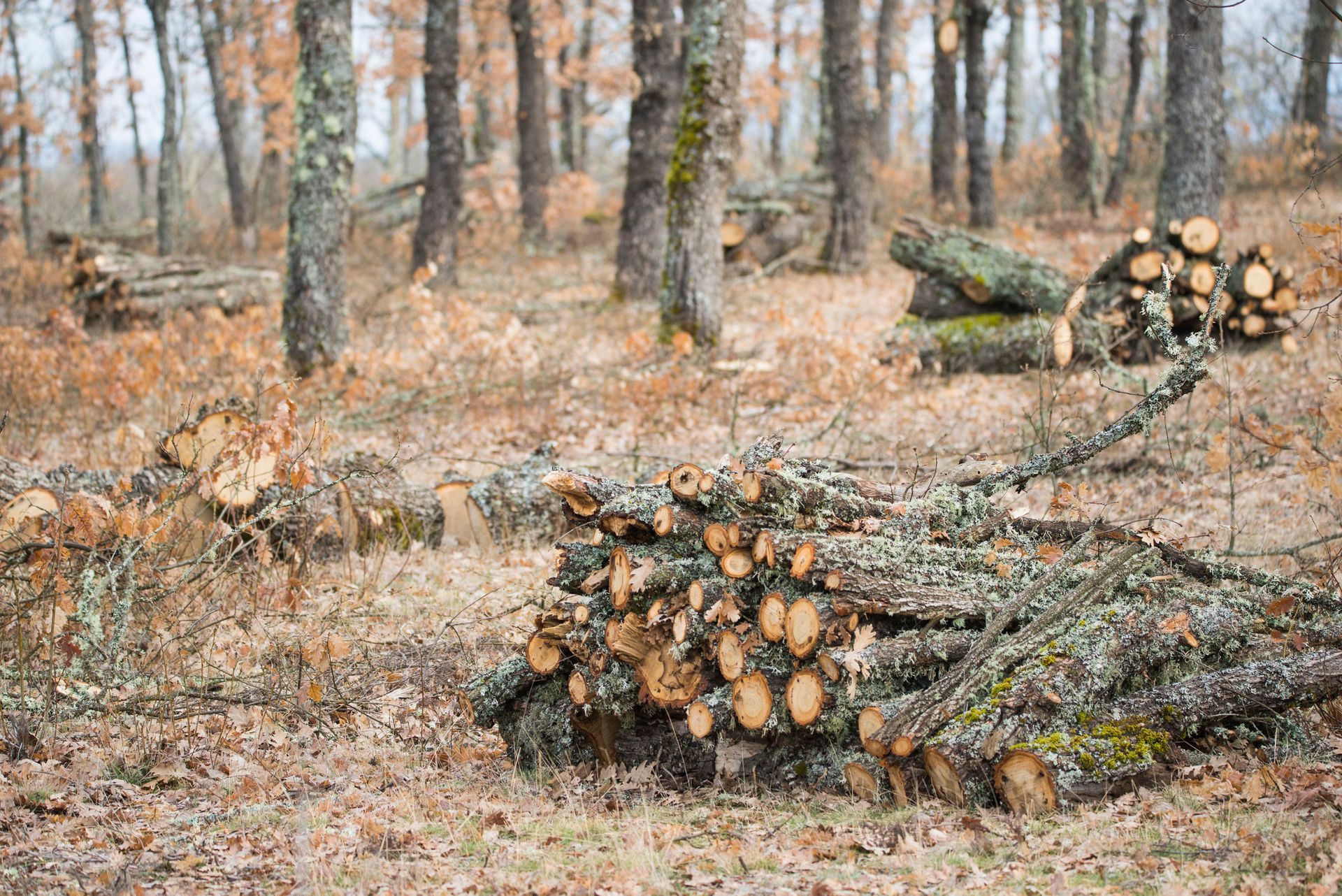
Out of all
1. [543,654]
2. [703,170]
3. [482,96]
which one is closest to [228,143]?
[482,96]

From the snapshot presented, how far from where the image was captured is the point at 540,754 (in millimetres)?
4430

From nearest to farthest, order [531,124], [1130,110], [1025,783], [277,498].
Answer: [1025,783]
[277,498]
[1130,110]
[531,124]

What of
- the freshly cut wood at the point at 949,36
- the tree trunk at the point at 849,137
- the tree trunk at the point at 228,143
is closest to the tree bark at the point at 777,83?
the freshly cut wood at the point at 949,36

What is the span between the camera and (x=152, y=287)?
13.9 meters

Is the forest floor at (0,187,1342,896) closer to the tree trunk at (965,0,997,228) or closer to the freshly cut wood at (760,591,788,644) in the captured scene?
the freshly cut wood at (760,591,788,644)

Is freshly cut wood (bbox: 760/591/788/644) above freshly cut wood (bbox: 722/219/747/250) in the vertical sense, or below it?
below

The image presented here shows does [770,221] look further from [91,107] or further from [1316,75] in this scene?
[91,107]

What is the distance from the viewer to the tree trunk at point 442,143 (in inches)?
647

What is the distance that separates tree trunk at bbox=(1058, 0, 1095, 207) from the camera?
19344 mm

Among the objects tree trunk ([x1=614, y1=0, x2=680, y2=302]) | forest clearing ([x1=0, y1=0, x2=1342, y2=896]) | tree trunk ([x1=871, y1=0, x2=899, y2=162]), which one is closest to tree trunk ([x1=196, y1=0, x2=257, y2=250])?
forest clearing ([x1=0, y1=0, x2=1342, y2=896])

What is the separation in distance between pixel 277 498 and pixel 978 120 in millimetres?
16629

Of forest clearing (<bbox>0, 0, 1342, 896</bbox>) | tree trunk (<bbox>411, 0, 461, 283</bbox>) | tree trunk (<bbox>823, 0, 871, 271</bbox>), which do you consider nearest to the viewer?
forest clearing (<bbox>0, 0, 1342, 896</bbox>)

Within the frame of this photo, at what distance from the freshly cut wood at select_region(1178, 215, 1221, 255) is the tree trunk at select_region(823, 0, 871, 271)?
264 inches

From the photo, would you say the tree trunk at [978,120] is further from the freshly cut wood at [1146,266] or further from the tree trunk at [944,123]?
the freshly cut wood at [1146,266]
